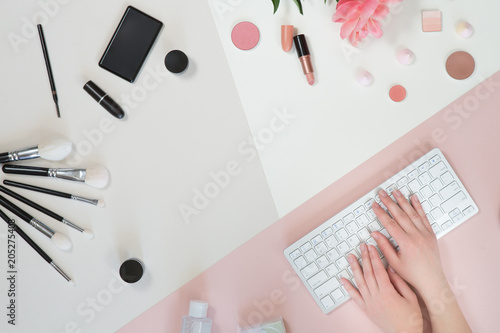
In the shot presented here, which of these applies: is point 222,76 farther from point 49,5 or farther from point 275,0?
point 49,5

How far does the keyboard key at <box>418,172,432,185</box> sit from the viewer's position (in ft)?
2.89

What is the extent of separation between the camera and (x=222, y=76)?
90 cm

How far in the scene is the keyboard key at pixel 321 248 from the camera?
88 centimetres

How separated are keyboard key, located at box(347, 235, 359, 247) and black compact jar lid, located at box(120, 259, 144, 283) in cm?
44

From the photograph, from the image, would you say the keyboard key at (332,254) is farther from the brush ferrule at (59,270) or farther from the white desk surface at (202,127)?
the brush ferrule at (59,270)

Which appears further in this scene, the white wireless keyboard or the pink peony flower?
the white wireless keyboard

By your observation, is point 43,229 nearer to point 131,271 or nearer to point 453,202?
point 131,271

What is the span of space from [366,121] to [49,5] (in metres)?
0.73

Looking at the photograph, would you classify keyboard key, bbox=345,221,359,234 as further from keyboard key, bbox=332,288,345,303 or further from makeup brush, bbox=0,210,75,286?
makeup brush, bbox=0,210,75,286

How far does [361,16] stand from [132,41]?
1.55ft

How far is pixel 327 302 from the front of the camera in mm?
883

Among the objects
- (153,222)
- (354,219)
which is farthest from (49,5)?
(354,219)

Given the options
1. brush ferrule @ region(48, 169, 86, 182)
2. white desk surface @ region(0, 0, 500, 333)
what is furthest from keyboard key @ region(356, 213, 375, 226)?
brush ferrule @ region(48, 169, 86, 182)

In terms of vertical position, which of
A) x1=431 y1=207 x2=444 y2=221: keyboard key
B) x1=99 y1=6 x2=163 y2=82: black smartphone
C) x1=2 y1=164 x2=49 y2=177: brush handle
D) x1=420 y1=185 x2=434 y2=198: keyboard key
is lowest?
x1=431 y1=207 x2=444 y2=221: keyboard key
